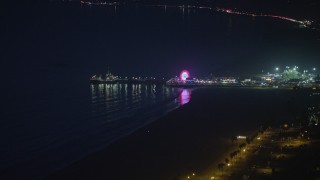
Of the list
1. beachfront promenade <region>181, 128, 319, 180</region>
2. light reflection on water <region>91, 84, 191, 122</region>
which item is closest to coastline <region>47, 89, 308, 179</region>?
beachfront promenade <region>181, 128, 319, 180</region>

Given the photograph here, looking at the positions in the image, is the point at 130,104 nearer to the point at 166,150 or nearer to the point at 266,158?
the point at 166,150

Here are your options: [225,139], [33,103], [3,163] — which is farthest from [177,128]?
[33,103]

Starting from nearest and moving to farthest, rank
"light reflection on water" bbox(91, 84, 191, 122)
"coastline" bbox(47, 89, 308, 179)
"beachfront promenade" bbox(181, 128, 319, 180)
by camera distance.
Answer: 1. "beachfront promenade" bbox(181, 128, 319, 180)
2. "coastline" bbox(47, 89, 308, 179)
3. "light reflection on water" bbox(91, 84, 191, 122)

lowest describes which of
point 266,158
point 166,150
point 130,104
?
point 166,150

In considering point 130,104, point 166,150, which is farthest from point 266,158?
point 130,104

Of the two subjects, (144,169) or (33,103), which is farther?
(33,103)

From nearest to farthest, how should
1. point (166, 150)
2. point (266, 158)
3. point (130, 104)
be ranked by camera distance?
point (266, 158)
point (166, 150)
point (130, 104)

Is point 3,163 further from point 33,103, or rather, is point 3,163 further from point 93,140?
point 33,103

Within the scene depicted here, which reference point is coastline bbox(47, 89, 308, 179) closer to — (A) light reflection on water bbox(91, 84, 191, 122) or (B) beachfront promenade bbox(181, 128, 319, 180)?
(B) beachfront promenade bbox(181, 128, 319, 180)
